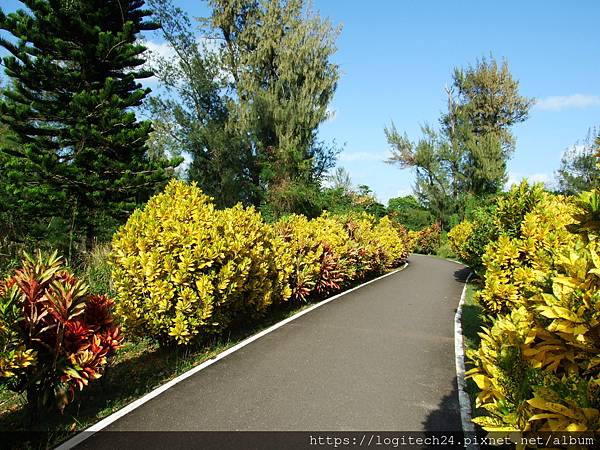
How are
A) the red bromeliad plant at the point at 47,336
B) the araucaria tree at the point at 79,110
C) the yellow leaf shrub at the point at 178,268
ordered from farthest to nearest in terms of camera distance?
the araucaria tree at the point at 79,110, the yellow leaf shrub at the point at 178,268, the red bromeliad plant at the point at 47,336

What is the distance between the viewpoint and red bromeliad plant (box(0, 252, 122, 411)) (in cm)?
337

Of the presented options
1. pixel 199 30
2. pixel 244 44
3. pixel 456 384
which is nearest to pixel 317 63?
pixel 244 44

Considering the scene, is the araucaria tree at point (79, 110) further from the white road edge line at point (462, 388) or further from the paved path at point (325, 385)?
the white road edge line at point (462, 388)

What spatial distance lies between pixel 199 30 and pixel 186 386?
2782 centimetres

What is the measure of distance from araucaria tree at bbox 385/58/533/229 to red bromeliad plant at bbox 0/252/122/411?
38.2m

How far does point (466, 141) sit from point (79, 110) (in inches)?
1395

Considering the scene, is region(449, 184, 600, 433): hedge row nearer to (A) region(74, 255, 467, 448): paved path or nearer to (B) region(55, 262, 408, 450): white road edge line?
(A) region(74, 255, 467, 448): paved path

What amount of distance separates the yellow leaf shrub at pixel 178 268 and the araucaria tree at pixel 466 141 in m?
35.6

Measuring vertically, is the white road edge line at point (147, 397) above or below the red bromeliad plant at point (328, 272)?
below

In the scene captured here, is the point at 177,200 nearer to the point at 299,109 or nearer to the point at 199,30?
the point at 299,109

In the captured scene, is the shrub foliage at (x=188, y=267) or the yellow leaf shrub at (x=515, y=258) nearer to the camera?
the shrub foliage at (x=188, y=267)

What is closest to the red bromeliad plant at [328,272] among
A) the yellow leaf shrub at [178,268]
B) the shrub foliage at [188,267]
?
the shrub foliage at [188,267]

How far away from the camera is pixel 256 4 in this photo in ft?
89.0

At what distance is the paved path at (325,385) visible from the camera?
4.02 metres
